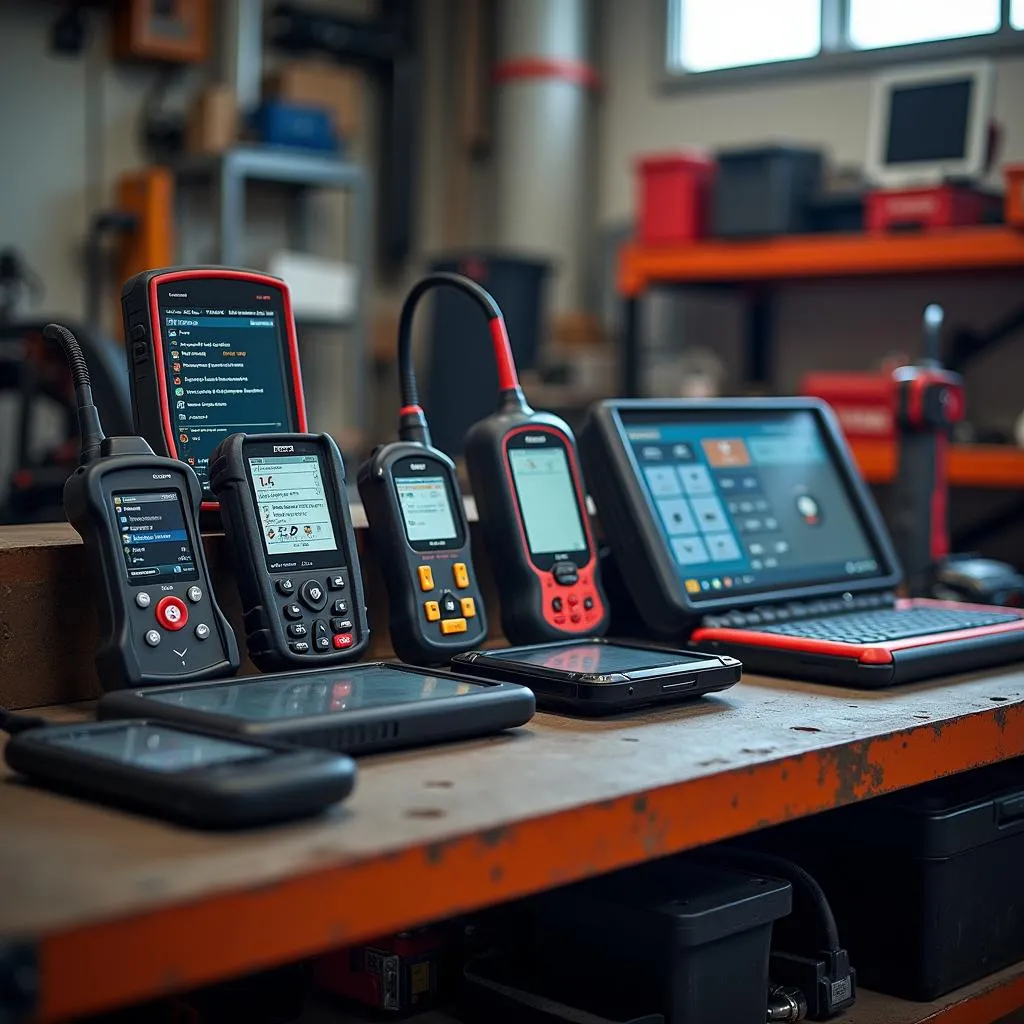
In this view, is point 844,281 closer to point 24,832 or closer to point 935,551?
point 935,551

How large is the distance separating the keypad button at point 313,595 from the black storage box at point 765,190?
9.52 ft

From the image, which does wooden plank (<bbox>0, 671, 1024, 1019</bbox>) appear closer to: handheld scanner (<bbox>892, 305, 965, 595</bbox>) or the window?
handheld scanner (<bbox>892, 305, 965, 595</bbox>)

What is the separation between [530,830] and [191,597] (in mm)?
393

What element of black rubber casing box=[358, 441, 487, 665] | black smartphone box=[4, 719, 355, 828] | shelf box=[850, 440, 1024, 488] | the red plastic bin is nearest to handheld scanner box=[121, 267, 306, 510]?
black rubber casing box=[358, 441, 487, 665]

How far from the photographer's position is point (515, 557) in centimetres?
136

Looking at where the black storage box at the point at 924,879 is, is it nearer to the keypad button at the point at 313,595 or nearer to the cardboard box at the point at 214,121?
the keypad button at the point at 313,595

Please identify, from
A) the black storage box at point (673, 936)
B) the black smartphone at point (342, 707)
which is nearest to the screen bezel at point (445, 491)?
the black smartphone at point (342, 707)

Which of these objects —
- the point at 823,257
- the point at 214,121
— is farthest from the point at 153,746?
the point at 214,121

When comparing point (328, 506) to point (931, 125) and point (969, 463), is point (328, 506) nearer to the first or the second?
point (969, 463)

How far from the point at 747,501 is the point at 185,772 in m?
0.88

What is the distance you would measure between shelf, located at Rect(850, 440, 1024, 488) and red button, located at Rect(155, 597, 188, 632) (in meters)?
2.55

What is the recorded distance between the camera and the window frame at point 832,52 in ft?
14.0

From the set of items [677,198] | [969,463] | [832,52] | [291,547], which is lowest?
[969,463]

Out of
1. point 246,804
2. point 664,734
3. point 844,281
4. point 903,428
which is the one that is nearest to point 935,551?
point 903,428
